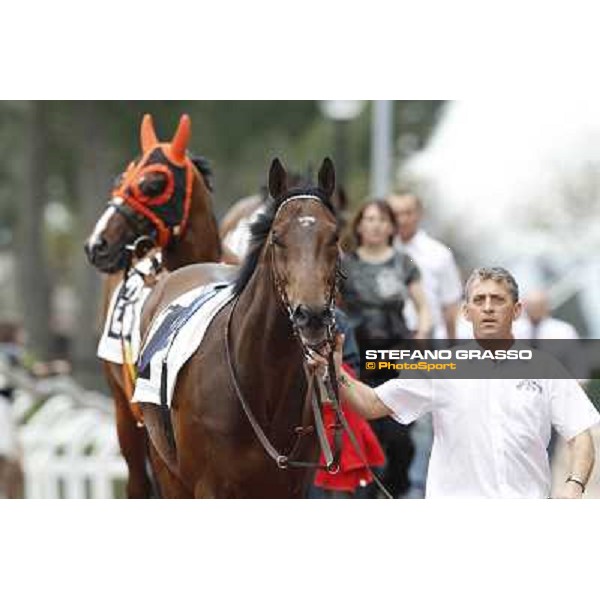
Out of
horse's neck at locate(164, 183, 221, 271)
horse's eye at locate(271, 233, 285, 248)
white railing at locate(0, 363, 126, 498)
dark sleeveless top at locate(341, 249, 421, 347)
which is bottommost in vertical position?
white railing at locate(0, 363, 126, 498)

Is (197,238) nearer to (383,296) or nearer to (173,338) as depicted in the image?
(383,296)

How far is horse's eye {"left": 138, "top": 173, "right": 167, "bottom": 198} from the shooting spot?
27.1 ft

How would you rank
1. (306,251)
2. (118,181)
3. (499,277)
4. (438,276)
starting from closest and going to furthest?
1. (306,251)
2. (499,277)
3. (118,181)
4. (438,276)

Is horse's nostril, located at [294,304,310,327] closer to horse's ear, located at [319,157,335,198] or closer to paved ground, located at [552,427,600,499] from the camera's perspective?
horse's ear, located at [319,157,335,198]

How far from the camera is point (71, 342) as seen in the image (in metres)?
28.7

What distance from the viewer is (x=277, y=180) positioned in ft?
19.7

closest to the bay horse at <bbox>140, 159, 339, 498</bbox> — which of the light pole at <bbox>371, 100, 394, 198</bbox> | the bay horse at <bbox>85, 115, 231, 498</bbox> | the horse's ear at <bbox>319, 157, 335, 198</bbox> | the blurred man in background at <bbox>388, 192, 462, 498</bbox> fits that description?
the horse's ear at <bbox>319, 157, 335, 198</bbox>

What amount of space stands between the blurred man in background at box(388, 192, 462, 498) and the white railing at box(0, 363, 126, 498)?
127 inches

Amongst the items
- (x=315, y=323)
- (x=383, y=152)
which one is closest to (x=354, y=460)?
(x=315, y=323)

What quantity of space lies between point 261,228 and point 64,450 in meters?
5.95

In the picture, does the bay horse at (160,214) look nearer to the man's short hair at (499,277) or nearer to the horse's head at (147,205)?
the horse's head at (147,205)

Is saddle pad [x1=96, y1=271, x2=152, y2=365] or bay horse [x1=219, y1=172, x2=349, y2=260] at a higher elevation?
bay horse [x1=219, y1=172, x2=349, y2=260]
